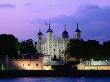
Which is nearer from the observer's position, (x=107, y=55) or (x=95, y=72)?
(x=95, y=72)

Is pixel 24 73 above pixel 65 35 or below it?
below

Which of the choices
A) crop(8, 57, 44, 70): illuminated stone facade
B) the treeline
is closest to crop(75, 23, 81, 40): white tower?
the treeline

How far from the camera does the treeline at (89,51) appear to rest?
103750 millimetres

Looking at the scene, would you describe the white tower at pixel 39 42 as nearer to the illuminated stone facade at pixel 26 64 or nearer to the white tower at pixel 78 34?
the white tower at pixel 78 34

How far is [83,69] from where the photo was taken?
323 ft

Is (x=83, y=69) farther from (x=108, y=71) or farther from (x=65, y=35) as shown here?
(x=65, y=35)

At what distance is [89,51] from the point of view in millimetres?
104250

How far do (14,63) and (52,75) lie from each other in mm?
6601

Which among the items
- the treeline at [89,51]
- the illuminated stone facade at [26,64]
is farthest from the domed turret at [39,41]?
the illuminated stone facade at [26,64]

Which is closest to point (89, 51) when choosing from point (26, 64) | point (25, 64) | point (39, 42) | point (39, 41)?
point (26, 64)

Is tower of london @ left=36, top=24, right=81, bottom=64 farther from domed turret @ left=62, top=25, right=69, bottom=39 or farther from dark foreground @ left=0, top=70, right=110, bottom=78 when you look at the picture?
dark foreground @ left=0, top=70, right=110, bottom=78

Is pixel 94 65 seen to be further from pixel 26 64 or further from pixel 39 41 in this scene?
pixel 39 41

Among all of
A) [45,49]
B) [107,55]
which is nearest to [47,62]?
[107,55]

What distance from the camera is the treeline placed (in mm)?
103750
